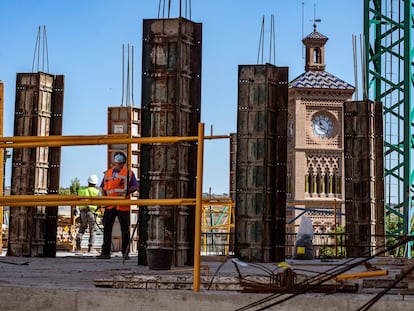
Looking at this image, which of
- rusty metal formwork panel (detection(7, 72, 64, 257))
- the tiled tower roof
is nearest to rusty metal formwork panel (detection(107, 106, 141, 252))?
rusty metal formwork panel (detection(7, 72, 64, 257))

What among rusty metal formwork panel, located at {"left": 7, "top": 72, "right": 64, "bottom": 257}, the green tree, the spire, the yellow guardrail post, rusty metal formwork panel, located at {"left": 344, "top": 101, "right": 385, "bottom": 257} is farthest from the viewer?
the spire

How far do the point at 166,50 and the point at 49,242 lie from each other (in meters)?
4.77

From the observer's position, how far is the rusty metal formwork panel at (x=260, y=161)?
13680 mm

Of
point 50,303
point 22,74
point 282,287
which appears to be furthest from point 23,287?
point 22,74

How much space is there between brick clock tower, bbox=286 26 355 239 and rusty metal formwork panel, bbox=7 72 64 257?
258 feet

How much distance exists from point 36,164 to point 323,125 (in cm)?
8256

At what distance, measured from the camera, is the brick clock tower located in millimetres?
94188

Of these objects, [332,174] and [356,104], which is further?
[332,174]

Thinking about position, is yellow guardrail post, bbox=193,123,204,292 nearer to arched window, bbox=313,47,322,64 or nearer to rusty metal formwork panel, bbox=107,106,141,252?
rusty metal formwork panel, bbox=107,106,141,252

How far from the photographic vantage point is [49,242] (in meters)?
14.8

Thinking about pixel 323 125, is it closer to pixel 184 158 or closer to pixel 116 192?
pixel 116 192

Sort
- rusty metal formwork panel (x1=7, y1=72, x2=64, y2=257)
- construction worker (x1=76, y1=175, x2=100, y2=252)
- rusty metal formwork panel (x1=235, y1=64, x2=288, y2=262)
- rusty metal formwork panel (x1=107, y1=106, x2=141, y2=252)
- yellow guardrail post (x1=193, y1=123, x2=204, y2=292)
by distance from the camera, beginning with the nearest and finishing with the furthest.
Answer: yellow guardrail post (x1=193, y1=123, x2=204, y2=292) → rusty metal formwork panel (x1=235, y1=64, x2=288, y2=262) → rusty metal formwork panel (x1=7, y1=72, x2=64, y2=257) → construction worker (x1=76, y1=175, x2=100, y2=252) → rusty metal formwork panel (x1=107, y1=106, x2=141, y2=252)

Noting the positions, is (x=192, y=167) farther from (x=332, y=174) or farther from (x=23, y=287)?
(x=332, y=174)

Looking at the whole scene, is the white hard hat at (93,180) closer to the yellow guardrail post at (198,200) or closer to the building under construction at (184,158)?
the building under construction at (184,158)
